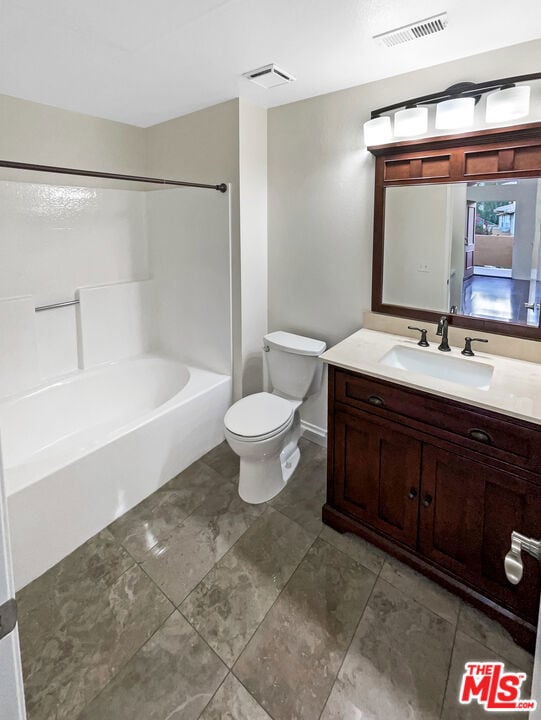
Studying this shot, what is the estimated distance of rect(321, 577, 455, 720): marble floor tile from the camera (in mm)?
1344

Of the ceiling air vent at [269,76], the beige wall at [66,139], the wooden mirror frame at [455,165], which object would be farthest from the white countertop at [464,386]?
the beige wall at [66,139]

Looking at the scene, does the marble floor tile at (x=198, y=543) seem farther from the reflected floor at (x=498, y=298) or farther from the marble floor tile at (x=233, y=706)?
the reflected floor at (x=498, y=298)

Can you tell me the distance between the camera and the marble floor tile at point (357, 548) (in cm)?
189

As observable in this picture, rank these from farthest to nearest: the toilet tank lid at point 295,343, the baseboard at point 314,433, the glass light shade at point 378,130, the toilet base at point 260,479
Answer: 1. the baseboard at point 314,433
2. the toilet tank lid at point 295,343
3. the toilet base at point 260,479
4. the glass light shade at point 378,130

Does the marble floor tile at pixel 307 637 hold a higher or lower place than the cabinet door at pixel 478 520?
lower

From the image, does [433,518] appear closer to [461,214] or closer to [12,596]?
[461,214]

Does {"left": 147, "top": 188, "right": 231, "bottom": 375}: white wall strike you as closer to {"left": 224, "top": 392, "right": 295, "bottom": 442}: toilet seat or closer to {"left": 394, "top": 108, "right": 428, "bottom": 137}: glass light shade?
{"left": 224, "top": 392, "right": 295, "bottom": 442}: toilet seat

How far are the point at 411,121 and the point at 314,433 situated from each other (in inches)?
76.6

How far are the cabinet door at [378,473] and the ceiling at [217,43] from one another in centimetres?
159

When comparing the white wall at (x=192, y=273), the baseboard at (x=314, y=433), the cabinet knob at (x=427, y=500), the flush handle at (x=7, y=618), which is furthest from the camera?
the baseboard at (x=314, y=433)

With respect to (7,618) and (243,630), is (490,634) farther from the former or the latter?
(7,618)

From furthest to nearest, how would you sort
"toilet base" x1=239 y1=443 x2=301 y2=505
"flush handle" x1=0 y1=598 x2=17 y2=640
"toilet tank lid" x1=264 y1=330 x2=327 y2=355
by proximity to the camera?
"toilet tank lid" x1=264 y1=330 x2=327 y2=355 → "toilet base" x1=239 y1=443 x2=301 y2=505 → "flush handle" x1=0 y1=598 x2=17 y2=640

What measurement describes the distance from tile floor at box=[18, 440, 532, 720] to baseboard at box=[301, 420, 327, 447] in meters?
0.75

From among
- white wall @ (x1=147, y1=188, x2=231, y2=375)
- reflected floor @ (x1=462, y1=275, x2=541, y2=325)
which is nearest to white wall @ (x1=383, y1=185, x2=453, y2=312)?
reflected floor @ (x1=462, y1=275, x2=541, y2=325)
